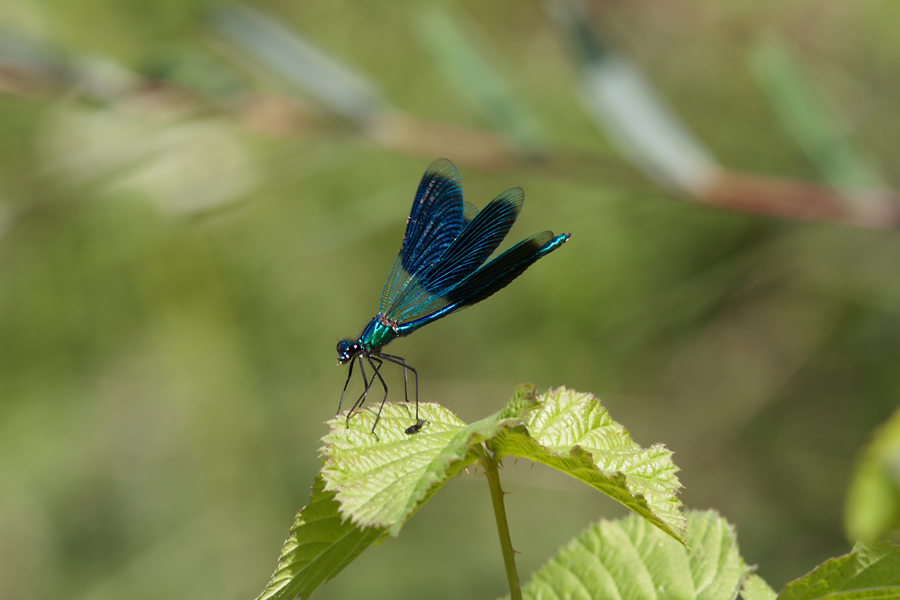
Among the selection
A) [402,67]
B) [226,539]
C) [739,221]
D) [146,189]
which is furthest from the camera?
[402,67]

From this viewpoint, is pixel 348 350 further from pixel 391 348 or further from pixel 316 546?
pixel 391 348

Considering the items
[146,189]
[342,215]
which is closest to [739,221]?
[342,215]

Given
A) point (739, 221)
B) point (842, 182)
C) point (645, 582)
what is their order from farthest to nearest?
1. point (739, 221)
2. point (842, 182)
3. point (645, 582)

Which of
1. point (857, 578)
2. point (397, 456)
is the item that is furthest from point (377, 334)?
point (857, 578)

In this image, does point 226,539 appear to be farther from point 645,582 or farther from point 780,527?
point 645,582

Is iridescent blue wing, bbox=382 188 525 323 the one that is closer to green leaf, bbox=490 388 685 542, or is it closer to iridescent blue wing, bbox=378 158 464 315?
iridescent blue wing, bbox=378 158 464 315

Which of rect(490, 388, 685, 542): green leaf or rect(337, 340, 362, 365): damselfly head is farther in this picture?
rect(337, 340, 362, 365): damselfly head

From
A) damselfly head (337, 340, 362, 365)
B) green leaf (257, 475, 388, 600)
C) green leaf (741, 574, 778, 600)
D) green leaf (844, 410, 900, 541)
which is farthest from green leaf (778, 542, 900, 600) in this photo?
damselfly head (337, 340, 362, 365)
